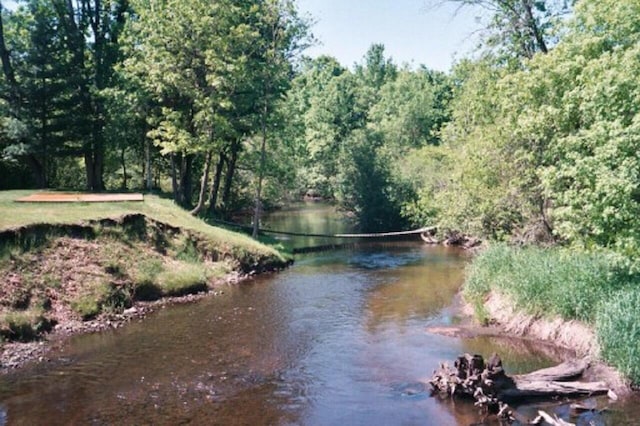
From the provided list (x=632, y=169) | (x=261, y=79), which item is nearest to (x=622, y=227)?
(x=632, y=169)

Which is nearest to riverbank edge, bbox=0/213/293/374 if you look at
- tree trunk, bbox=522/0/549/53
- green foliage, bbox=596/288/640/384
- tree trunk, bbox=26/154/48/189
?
tree trunk, bbox=26/154/48/189

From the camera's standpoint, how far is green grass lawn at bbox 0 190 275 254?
66.3 feet

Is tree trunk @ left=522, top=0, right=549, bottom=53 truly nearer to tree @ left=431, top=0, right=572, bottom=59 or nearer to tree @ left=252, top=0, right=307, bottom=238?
tree @ left=431, top=0, right=572, bottom=59

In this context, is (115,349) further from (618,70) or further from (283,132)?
(283,132)

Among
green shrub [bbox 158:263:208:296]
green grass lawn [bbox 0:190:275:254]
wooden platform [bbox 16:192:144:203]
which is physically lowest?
green shrub [bbox 158:263:208:296]

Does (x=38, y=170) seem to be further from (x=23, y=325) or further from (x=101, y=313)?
(x=23, y=325)

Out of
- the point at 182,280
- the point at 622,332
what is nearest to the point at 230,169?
the point at 182,280

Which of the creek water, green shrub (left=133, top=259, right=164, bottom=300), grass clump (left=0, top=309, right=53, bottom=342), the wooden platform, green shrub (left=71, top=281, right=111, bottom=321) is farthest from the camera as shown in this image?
the wooden platform

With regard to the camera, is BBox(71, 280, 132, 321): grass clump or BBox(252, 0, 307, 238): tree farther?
BBox(252, 0, 307, 238): tree

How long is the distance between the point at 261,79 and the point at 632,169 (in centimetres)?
2366

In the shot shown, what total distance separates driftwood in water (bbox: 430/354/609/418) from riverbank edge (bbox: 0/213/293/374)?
33.6 ft

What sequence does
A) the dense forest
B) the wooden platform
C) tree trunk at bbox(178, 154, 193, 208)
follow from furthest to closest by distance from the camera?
tree trunk at bbox(178, 154, 193, 208), the wooden platform, the dense forest

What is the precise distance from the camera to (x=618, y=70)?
44.6 feet

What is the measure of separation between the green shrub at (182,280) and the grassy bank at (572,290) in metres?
10.2
